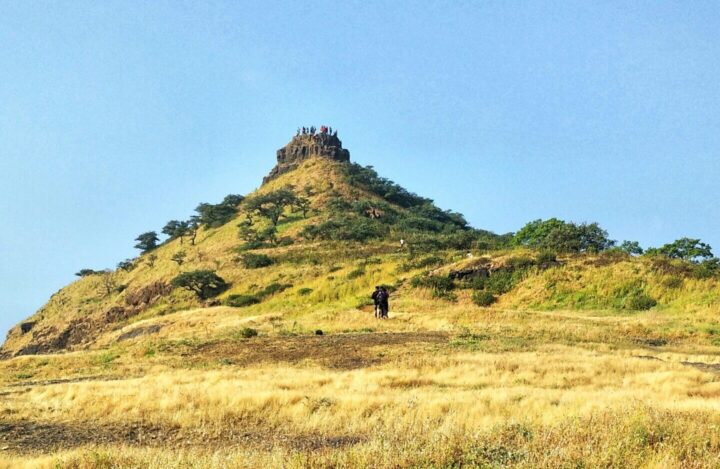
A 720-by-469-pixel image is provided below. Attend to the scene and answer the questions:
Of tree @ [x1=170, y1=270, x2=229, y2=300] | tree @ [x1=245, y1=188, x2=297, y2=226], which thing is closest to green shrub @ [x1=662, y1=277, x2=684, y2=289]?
tree @ [x1=170, y1=270, x2=229, y2=300]

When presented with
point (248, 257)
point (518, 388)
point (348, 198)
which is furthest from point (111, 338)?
point (348, 198)

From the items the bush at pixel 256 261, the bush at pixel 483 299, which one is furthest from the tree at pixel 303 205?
the bush at pixel 483 299

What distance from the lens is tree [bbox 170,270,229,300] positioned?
5891cm

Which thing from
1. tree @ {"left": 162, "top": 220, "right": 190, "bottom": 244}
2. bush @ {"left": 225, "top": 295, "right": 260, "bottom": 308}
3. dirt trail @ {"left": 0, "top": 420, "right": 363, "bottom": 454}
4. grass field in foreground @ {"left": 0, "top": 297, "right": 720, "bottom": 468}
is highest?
tree @ {"left": 162, "top": 220, "right": 190, "bottom": 244}

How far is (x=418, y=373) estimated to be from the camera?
1535cm

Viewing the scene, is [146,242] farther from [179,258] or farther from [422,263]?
[422,263]

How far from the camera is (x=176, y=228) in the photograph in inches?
4144

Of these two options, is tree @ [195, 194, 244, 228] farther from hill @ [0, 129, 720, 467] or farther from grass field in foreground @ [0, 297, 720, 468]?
grass field in foreground @ [0, 297, 720, 468]

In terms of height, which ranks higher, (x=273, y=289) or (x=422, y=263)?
(x=422, y=263)

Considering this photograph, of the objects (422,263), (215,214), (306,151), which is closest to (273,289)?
(422,263)

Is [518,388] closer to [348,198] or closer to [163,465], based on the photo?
[163,465]

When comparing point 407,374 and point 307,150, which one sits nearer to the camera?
point 407,374

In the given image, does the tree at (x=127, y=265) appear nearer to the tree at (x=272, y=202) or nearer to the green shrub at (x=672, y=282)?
the tree at (x=272, y=202)

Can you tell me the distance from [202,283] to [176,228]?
160ft
